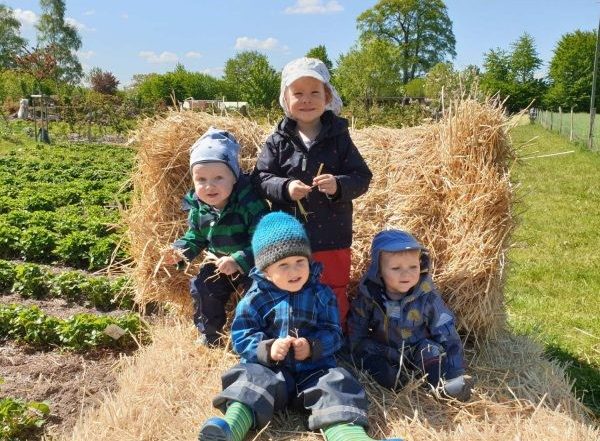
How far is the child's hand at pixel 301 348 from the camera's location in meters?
2.98

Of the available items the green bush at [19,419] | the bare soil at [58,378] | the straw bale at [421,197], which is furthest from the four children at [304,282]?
the green bush at [19,419]

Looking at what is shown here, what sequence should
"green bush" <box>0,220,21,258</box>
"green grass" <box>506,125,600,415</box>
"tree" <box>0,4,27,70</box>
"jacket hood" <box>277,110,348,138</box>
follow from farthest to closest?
"tree" <box>0,4,27,70</box> < "green bush" <box>0,220,21,258</box> < "green grass" <box>506,125,600,415</box> < "jacket hood" <box>277,110,348,138</box>

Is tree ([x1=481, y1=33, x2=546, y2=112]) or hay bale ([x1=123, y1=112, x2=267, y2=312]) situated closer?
hay bale ([x1=123, y1=112, x2=267, y2=312])

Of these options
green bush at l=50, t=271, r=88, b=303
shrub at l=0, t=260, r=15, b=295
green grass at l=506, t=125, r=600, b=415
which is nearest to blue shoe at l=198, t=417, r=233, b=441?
green grass at l=506, t=125, r=600, b=415

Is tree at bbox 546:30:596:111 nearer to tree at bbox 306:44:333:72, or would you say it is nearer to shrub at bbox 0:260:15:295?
tree at bbox 306:44:333:72

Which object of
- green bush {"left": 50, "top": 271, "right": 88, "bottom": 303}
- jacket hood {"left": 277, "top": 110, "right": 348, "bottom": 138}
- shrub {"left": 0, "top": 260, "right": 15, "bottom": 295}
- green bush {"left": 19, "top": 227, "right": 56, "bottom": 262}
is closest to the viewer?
jacket hood {"left": 277, "top": 110, "right": 348, "bottom": 138}

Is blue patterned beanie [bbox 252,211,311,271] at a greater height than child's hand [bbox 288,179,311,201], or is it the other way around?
child's hand [bbox 288,179,311,201]

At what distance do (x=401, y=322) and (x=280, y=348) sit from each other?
78 cm

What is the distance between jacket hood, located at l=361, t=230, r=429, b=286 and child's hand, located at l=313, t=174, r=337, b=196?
1.29 ft

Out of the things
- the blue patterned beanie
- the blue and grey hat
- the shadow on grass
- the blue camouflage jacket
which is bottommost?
the shadow on grass

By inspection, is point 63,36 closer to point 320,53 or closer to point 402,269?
point 320,53

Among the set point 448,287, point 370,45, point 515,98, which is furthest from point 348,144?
point 515,98

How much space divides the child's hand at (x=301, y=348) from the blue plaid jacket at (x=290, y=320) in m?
0.06

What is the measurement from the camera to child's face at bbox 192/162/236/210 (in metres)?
3.60
